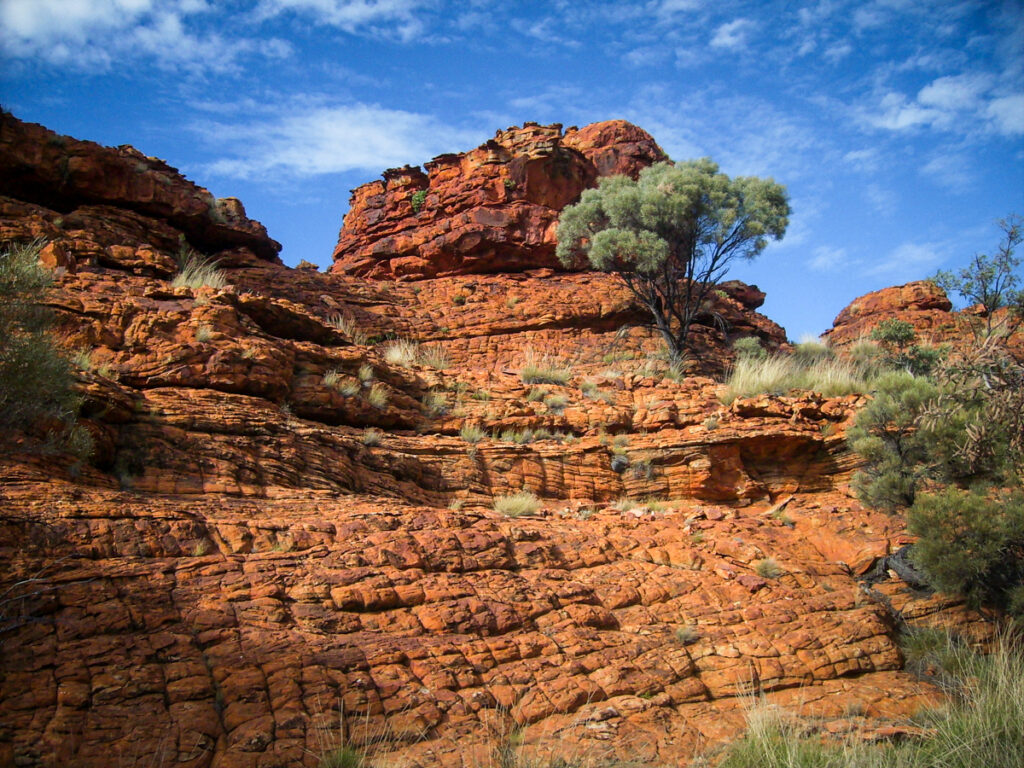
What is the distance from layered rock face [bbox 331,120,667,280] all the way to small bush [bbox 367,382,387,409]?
1179 cm

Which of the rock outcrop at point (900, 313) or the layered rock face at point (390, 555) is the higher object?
the rock outcrop at point (900, 313)

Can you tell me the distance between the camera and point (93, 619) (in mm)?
5281

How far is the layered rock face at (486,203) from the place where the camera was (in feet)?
74.7

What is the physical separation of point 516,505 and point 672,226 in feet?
43.3

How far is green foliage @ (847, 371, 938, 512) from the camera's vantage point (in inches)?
410

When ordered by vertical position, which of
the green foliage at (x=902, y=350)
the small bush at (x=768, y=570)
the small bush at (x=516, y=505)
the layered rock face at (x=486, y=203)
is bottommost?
the small bush at (x=768, y=570)

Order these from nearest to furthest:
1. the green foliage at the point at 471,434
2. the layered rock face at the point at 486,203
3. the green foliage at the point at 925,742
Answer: the green foliage at the point at 925,742 < the green foliage at the point at 471,434 < the layered rock face at the point at 486,203

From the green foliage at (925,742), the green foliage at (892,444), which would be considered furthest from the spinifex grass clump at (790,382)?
the green foliage at (925,742)

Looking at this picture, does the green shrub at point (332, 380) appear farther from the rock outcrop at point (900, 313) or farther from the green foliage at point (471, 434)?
the rock outcrop at point (900, 313)

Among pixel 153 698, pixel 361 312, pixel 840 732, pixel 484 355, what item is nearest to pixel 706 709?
pixel 840 732

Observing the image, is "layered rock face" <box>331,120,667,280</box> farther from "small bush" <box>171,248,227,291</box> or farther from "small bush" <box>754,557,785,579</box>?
"small bush" <box>754,557,785,579</box>

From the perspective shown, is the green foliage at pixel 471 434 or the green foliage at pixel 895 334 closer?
the green foliage at pixel 471 434

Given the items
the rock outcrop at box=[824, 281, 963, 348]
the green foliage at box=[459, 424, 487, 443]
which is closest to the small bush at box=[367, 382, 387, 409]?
the green foliage at box=[459, 424, 487, 443]

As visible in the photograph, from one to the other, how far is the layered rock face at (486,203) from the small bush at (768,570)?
617 inches
